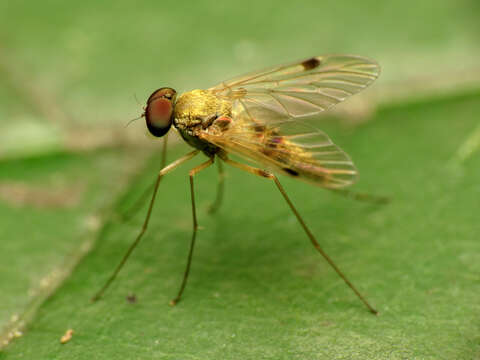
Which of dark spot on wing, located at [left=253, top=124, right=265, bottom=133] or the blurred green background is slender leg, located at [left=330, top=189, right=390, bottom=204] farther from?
dark spot on wing, located at [left=253, top=124, right=265, bottom=133]

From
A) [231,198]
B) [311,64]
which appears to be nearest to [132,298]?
[231,198]

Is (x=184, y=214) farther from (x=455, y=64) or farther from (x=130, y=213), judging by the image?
(x=455, y=64)

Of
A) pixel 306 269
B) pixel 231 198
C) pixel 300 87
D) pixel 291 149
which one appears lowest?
pixel 306 269

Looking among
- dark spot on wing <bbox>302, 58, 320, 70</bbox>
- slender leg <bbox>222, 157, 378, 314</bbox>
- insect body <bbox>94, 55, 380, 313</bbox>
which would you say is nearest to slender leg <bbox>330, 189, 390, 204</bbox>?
insect body <bbox>94, 55, 380, 313</bbox>

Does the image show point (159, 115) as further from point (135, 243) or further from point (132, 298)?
point (132, 298)

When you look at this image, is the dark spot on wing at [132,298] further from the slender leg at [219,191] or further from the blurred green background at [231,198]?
the slender leg at [219,191]

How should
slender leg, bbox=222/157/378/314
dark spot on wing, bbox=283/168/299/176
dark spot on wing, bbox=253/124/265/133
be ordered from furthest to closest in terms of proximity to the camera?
dark spot on wing, bbox=253/124/265/133 < dark spot on wing, bbox=283/168/299/176 < slender leg, bbox=222/157/378/314

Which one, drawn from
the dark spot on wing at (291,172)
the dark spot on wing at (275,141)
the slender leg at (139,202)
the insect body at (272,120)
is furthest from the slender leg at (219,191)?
the dark spot on wing at (291,172)
